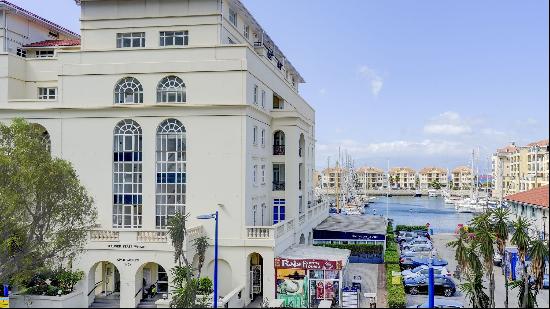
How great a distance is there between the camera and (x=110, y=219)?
35969 mm

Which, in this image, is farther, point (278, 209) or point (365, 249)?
point (365, 249)

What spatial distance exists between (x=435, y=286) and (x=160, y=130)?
20.2m

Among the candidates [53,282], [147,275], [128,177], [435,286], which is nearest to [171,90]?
[128,177]

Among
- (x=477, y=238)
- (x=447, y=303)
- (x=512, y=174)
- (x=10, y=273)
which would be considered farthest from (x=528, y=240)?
(x=512, y=174)

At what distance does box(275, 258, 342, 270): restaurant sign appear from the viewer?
32281mm

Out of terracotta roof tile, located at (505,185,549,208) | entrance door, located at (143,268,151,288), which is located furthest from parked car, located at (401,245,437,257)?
entrance door, located at (143,268,151,288)

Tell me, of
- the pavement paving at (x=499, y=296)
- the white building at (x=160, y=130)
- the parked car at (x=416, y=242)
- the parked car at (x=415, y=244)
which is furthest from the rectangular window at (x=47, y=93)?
the parked car at (x=416, y=242)

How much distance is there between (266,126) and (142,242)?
41.2ft

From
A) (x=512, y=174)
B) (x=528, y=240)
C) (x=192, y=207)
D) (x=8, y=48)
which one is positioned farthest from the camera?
(x=512, y=174)

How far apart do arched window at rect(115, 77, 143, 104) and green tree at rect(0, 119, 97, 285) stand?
6818mm

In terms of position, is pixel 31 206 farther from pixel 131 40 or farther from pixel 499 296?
pixel 499 296

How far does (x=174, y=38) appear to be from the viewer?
124ft

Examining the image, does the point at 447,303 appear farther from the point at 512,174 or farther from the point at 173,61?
the point at 512,174

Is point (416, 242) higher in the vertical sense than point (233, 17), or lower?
lower
